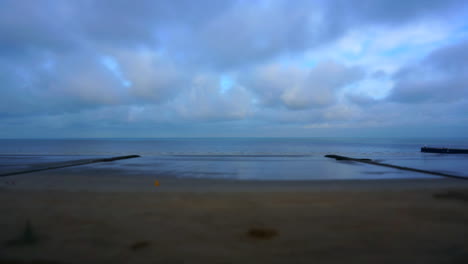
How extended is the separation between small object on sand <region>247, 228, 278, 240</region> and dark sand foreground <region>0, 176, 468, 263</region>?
0.09ft

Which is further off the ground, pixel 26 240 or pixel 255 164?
pixel 26 240

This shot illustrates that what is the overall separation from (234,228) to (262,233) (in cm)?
92

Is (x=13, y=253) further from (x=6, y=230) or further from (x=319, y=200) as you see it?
(x=319, y=200)

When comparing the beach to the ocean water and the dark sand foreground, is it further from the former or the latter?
the ocean water

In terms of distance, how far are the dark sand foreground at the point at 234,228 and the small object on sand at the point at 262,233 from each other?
3 centimetres

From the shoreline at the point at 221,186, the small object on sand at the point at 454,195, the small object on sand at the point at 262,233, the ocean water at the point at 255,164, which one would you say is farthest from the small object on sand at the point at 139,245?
the ocean water at the point at 255,164

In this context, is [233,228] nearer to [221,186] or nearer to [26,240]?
[26,240]

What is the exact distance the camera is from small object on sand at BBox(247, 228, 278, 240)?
7.40 m

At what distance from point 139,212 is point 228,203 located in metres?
3.55

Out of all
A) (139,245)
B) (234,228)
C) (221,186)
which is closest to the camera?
(139,245)

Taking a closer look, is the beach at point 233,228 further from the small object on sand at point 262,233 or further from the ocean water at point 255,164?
the ocean water at point 255,164

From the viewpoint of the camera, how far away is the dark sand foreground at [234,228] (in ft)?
20.5

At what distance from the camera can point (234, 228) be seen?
8.17 meters

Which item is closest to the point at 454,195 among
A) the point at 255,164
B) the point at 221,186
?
the point at 221,186
